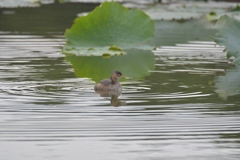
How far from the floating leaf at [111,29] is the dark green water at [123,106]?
390 mm

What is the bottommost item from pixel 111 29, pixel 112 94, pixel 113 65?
pixel 112 94

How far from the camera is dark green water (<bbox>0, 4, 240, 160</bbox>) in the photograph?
6020 millimetres

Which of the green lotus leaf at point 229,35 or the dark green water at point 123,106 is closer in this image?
the dark green water at point 123,106

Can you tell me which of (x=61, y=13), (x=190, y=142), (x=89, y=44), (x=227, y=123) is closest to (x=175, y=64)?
(x=89, y=44)

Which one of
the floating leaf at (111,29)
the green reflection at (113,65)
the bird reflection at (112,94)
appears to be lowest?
the bird reflection at (112,94)

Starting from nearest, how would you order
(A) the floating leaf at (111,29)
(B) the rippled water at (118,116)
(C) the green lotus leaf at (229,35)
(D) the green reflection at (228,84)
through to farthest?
(B) the rippled water at (118,116), (D) the green reflection at (228,84), (C) the green lotus leaf at (229,35), (A) the floating leaf at (111,29)

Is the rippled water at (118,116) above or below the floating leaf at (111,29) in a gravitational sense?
below

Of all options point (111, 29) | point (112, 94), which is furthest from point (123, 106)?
point (111, 29)

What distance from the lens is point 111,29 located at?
1315cm

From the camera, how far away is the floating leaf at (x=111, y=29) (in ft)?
42.7

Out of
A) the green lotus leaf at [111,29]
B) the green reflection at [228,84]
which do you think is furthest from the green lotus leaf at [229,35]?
the green lotus leaf at [111,29]

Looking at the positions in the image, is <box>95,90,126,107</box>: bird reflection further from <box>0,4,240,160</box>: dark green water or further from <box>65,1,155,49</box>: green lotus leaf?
<box>65,1,155,49</box>: green lotus leaf

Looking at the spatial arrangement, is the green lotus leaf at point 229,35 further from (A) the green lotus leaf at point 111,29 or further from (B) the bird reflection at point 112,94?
(B) the bird reflection at point 112,94

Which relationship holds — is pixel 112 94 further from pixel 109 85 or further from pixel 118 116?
pixel 118 116
